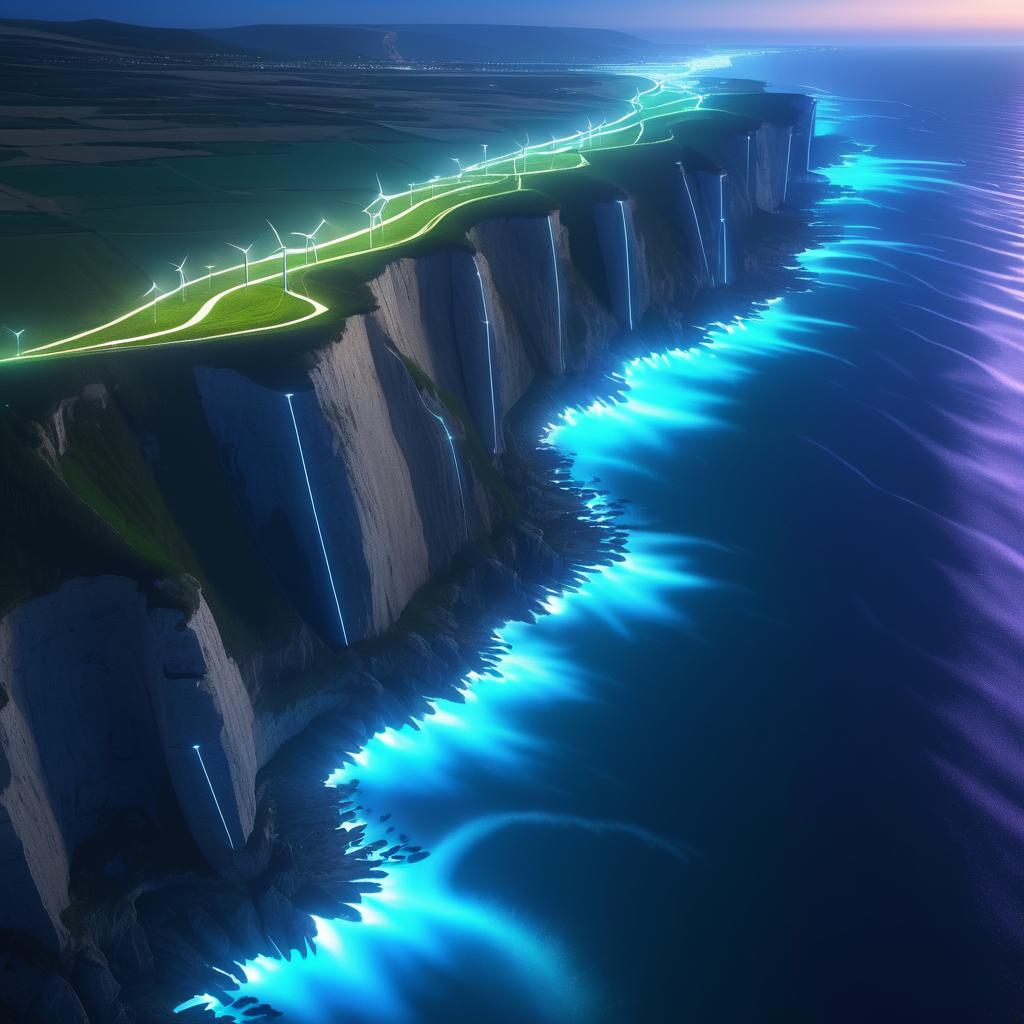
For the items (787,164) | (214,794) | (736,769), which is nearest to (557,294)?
(736,769)

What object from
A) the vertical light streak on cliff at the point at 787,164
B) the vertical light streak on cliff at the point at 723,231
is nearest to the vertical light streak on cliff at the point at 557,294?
the vertical light streak on cliff at the point at 723,231

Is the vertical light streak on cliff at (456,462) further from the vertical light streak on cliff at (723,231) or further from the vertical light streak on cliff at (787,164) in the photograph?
the vertical light streak on cliff at (787,164)

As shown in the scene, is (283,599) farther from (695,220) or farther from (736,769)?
(695,220)

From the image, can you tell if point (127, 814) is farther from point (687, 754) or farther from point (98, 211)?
point (98, 211)

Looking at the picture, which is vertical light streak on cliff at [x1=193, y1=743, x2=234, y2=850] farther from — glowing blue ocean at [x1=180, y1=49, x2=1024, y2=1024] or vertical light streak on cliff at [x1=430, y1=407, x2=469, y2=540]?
vertical light streak on cliff at [x1=430, y1=407, x2=469, y2=540]

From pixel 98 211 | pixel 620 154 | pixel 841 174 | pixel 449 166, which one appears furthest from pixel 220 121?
pixel 841 174

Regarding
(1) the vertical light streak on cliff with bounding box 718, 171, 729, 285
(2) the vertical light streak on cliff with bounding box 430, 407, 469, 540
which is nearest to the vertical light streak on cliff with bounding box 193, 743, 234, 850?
(2) the vertical light streak on cliff with bounding box 430, 407, 469, 540
